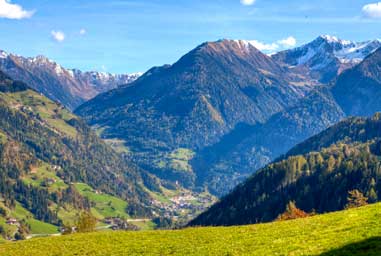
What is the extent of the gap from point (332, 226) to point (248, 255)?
36.0 ft

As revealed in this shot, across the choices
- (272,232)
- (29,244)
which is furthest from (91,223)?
(272,232)

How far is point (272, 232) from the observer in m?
59.1

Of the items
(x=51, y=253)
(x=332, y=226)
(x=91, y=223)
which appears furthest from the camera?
(x=91, y=223)

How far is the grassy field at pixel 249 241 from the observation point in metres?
45.3

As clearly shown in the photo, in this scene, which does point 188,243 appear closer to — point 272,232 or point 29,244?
point 272,232

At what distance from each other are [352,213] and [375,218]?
703cm

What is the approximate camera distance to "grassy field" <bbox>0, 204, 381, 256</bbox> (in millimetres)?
45344

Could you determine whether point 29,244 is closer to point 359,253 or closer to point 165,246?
point 165,246

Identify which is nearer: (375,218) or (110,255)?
(375,218)

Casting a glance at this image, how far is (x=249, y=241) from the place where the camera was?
55.8 meters

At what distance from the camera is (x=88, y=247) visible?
214 ft

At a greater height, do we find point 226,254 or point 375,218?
point 375,218

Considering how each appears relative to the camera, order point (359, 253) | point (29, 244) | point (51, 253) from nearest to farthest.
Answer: point (359, 253) → point (51, 253) → point (29, 244)

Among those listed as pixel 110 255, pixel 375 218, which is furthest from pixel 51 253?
pixel 375 218
